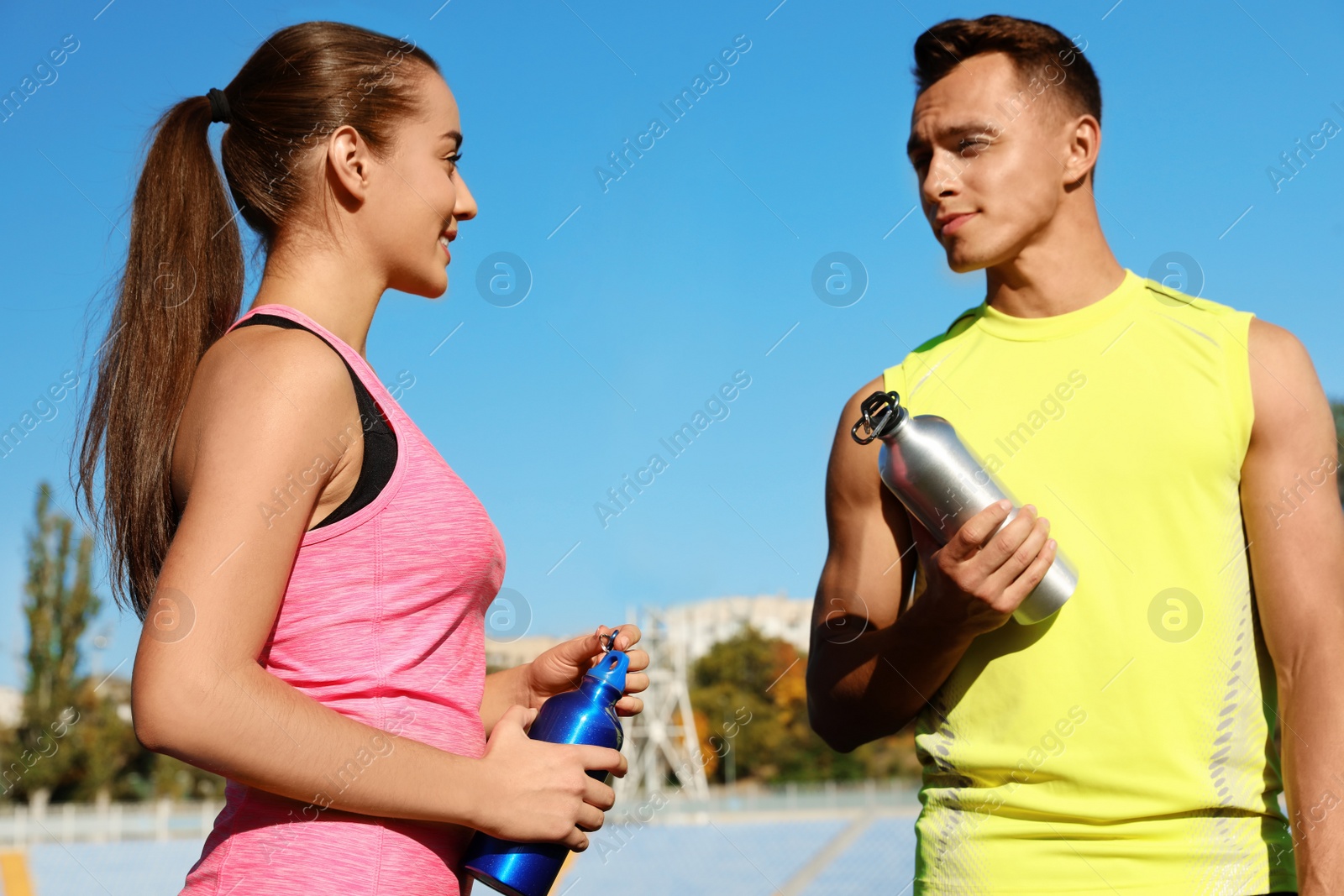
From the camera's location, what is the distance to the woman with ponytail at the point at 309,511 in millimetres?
1685

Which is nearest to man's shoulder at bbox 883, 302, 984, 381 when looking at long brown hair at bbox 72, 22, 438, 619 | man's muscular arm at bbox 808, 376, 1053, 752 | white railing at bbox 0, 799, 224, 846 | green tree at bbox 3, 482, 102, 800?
man's muscular arm at bbox 808, 376, 1053, 752

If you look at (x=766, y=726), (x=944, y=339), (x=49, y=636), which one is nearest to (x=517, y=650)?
(x=766, y=726)

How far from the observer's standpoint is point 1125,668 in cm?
243

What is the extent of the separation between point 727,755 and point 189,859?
42.3m

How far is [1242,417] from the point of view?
8.09ft

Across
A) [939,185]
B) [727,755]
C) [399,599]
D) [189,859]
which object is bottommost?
[727,755]

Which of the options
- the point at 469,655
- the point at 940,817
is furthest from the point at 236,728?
the point at 940,817

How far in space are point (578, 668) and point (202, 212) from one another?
122 cm

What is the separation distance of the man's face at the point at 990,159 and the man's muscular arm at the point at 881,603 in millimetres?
452

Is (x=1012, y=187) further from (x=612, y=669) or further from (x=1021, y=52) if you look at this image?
(x=612, y=669)

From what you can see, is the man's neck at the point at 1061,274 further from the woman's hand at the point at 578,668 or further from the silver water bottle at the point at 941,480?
the woman's hand at the point at 578,668

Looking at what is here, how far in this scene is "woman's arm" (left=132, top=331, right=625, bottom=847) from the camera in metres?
1.64

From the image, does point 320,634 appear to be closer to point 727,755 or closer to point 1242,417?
point 1242,417

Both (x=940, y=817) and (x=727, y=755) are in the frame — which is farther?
(x=727, y=755)
